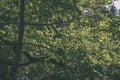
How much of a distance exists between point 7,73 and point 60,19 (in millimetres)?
6415

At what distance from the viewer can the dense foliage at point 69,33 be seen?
23516 mm

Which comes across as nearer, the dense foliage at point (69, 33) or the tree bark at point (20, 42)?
the tree bark at point (20, 42)

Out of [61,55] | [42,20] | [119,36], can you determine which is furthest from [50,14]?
[119,36]

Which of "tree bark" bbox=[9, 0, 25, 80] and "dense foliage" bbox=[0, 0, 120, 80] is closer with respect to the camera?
"tree bark" bbox=[9, 0, 25, 80]

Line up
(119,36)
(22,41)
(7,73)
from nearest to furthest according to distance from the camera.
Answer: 1. (22,41)
2. (119,36)
3. (7,73)

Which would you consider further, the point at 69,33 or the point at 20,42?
the point at 69,33

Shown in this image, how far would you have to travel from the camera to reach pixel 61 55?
23766mm

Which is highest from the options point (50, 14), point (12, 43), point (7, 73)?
point (50, 14)

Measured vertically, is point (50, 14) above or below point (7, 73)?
above

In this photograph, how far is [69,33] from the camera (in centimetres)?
2375

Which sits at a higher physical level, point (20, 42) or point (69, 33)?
point (69, 33)

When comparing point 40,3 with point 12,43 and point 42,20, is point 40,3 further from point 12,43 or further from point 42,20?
point 12,43

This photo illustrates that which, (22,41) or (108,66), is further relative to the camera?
(108,66)

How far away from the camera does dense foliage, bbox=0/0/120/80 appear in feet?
77.2
